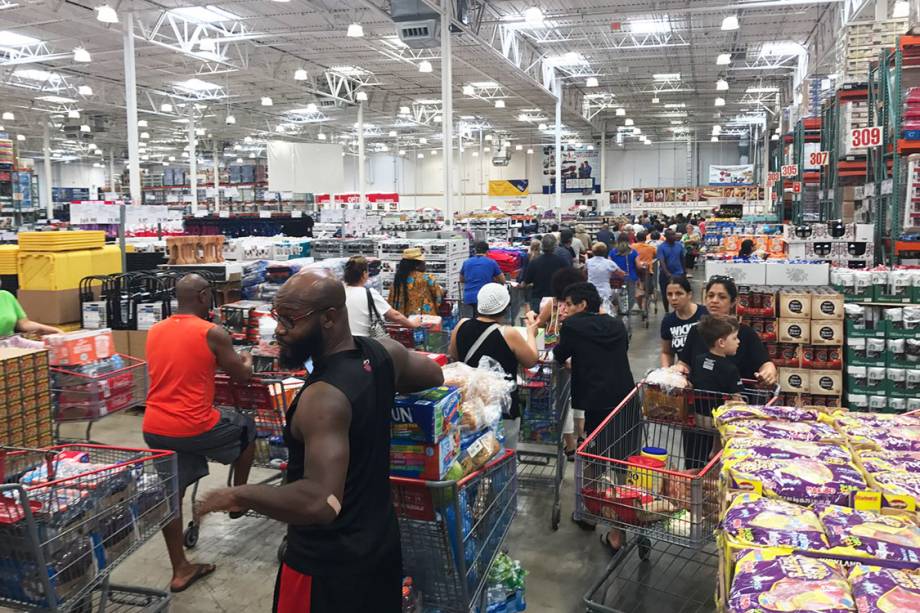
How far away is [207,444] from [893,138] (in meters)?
7.59

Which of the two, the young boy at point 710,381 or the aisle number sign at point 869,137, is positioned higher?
the aisle number sign at point 869,137

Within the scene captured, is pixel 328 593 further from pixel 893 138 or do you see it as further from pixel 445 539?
pixel 893 138

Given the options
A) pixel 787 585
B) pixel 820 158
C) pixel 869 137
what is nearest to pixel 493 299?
pixel 787 585

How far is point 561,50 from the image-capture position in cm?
2088

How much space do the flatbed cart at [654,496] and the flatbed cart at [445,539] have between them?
0.67 metres

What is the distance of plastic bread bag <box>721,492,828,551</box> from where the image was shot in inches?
79.4

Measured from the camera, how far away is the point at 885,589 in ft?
5.68

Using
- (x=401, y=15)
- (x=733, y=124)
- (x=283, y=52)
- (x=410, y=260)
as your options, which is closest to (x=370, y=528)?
(x=410, y=260)

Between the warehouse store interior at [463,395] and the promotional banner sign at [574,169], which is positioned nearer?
the warehouse store interior at [463,395]

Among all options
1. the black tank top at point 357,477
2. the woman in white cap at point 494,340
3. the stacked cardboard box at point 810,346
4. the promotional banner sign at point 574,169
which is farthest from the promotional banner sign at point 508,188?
the black tank top at point 357,477

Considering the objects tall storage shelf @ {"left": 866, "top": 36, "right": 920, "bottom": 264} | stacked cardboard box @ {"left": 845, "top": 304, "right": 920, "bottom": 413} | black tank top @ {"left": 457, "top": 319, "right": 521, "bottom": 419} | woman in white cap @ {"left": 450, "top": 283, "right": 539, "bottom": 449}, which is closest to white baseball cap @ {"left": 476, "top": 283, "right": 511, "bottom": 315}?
woman in white cap @ {"left": 450, "top": 283, "right": 539, "bottom": 449}

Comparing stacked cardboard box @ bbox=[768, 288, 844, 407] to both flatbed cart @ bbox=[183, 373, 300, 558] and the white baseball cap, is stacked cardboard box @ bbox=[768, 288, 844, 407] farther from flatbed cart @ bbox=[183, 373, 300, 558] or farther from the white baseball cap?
flatbed cart @ bbox=[183, 373, 300, 558]

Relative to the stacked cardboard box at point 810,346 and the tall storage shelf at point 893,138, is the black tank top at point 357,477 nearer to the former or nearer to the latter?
the stacked cardboard box at point 810,346

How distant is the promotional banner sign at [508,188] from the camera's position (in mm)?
38531
